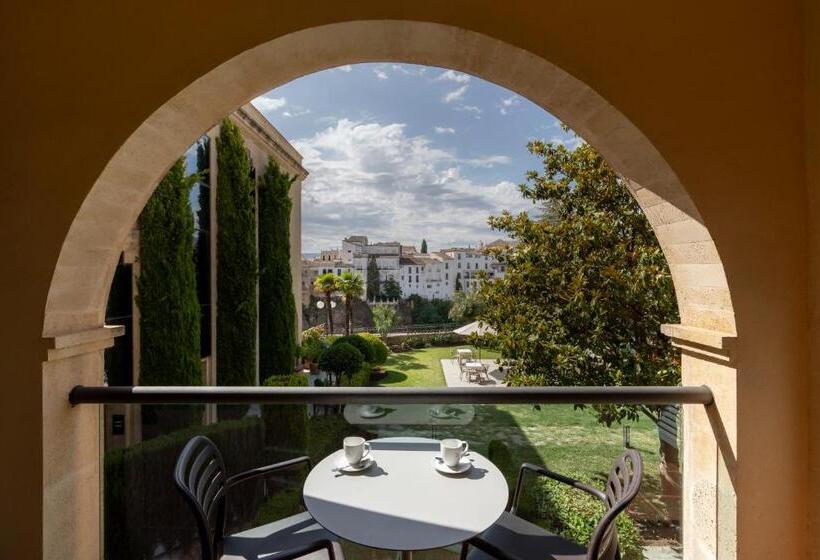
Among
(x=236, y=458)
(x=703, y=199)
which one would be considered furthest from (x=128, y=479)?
(x=703, y=199)

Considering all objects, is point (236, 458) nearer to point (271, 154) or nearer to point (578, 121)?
point (578, 121)

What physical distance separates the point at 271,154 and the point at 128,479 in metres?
10.6

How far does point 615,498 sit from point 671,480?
0.52m

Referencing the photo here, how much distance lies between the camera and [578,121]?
5.32ft

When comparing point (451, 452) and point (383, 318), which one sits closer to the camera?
point (451, 452)

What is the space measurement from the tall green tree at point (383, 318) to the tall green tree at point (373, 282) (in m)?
10.5

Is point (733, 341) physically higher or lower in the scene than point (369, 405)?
higher

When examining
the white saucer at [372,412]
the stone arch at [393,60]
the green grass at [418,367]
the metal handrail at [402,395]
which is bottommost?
the green grass at [418,367]

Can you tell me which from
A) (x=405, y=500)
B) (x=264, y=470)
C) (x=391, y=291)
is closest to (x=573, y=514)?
(x=405, y=500)

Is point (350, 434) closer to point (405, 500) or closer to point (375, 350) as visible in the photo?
point (405, 500)

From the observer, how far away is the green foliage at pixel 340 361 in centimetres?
1271

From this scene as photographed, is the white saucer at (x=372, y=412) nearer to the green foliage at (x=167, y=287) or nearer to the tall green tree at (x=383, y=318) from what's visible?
the green foliage at (x=167, y=287)

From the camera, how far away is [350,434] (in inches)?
69.4

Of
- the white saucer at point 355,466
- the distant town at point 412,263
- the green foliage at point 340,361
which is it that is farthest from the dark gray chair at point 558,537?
the distant town at point 412,263
